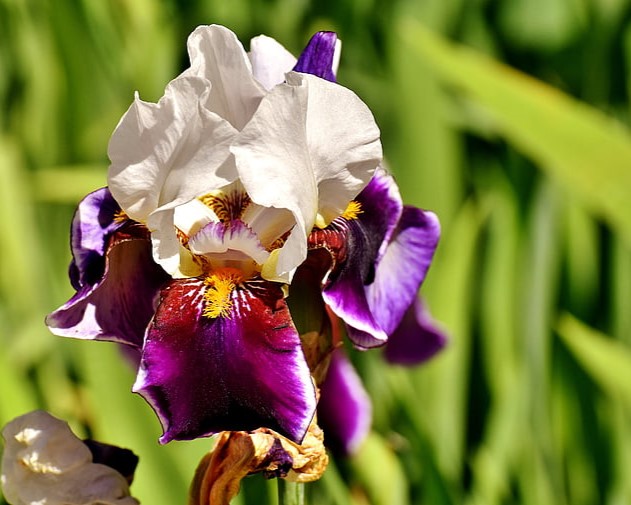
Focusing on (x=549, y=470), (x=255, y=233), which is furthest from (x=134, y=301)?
(x=549, y=470)

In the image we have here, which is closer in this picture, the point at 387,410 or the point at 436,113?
the point at 387,410

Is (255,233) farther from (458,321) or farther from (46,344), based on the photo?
(46,344)

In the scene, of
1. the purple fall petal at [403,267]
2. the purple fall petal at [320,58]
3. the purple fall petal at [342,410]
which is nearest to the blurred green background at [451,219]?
the purple fall petal at [342,410]

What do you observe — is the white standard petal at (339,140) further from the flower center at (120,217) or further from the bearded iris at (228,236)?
the flower center at (120,217)

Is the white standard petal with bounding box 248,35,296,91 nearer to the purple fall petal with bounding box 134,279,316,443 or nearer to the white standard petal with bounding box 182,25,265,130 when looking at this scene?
the white standard petal with bounding box 182,25,265,130

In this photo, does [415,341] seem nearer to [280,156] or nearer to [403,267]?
[403,267]

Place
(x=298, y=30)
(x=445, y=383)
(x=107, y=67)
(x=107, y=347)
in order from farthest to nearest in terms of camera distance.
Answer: (x=298, y=30), (x=107, y=67), (x=445, y=383), (x=107, y=347)

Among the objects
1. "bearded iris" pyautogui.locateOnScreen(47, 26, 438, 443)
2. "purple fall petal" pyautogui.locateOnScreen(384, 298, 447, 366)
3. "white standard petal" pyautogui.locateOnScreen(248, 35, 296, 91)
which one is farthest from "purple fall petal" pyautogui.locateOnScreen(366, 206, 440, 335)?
"purple fall petal" pyautogui.locateOnScreen(384, 298, 447, 366)

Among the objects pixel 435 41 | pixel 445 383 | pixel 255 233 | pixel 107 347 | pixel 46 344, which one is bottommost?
pixel 46 344
